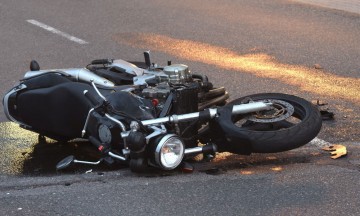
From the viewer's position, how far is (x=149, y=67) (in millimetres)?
6145

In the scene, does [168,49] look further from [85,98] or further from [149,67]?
[85,98]

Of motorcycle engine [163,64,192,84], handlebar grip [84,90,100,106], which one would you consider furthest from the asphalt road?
motorcycle engine [163,64,192,84]

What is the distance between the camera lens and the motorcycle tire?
5.12 metres

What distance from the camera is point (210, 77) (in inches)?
337

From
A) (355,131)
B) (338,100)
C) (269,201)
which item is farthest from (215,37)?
(269,201)

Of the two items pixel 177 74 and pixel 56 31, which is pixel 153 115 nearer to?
pixel 177 74

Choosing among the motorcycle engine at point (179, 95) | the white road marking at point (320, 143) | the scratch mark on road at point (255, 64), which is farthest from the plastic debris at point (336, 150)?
the scratch mark on road at point (255, 64)

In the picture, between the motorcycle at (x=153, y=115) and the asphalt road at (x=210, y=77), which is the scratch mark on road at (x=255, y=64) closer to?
the asphalt road at (x=210, y=77)

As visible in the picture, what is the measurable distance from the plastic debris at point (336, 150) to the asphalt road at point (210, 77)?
0.08 meters

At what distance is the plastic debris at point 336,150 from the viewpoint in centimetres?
562

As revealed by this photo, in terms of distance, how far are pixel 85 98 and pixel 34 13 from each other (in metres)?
8.40

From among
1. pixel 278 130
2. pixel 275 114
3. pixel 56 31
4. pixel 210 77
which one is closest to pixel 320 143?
pixel 275 114

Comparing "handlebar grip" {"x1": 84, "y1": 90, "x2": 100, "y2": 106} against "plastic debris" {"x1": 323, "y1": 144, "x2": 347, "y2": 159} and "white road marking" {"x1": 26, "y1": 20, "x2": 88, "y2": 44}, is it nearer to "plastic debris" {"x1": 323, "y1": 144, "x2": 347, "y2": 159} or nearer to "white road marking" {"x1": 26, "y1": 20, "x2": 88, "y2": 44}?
"plastic debris" {"x1": 323, "y1": 144, "x2": 347, "y2": 159}

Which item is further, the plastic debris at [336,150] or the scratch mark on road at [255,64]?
the scratch mark on road at [255,64]
